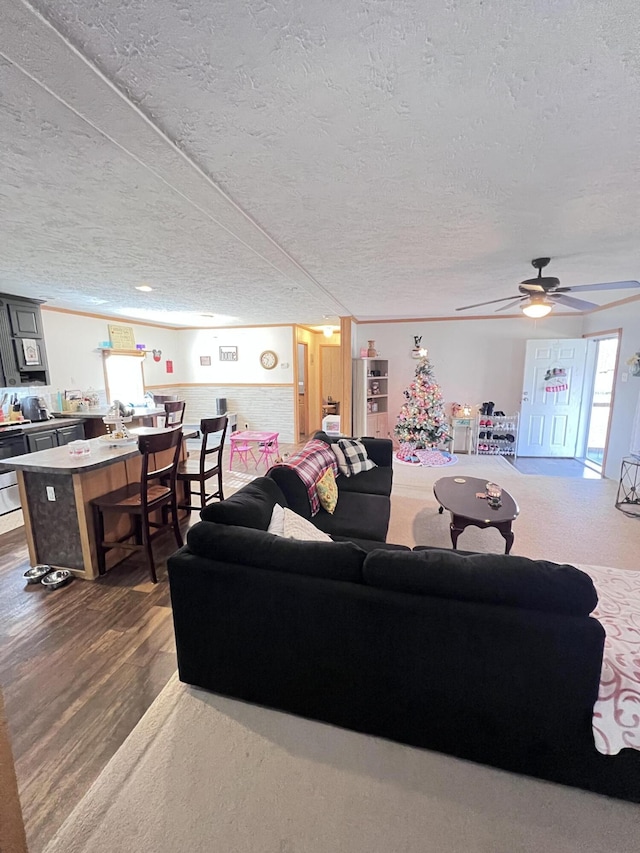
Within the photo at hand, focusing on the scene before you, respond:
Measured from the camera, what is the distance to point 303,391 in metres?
7.96

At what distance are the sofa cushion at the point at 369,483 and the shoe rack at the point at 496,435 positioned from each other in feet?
11.2

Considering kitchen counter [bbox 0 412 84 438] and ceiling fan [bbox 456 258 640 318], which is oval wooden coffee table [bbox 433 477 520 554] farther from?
kitchen counter [bbox 0 412 84 438]

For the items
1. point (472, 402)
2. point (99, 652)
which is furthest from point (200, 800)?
point (472, 402)

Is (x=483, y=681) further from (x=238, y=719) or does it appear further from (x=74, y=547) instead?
(x=74, y=547)

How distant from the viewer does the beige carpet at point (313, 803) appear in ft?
3.97

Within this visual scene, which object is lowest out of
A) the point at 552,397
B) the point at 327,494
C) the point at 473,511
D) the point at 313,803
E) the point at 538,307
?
the point at 313,803

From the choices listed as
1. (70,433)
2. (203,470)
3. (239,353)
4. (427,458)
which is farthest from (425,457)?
(70,433)

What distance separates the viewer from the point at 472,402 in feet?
21.9

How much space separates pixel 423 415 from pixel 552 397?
212cm

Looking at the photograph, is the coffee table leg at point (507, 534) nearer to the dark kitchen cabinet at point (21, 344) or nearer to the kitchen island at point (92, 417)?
the kitchen island at point (92, 417)

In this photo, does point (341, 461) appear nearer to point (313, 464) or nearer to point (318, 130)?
point (313, 464)

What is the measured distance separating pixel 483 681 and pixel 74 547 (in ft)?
9.04

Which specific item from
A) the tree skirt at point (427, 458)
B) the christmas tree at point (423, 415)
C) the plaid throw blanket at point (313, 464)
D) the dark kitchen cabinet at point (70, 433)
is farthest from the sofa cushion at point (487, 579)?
the dark kitchen cabinet at point (70, 433)


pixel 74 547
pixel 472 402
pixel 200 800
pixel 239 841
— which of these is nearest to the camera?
pixel 239 841
